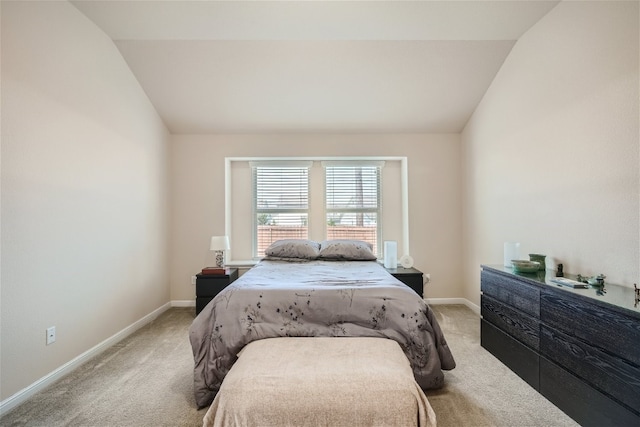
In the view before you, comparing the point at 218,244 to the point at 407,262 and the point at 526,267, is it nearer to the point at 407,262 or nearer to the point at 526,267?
the point at 407,262

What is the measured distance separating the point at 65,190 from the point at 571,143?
384 centimetres

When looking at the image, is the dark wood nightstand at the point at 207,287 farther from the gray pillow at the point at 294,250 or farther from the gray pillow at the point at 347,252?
the gray pillow at the point at 347,252

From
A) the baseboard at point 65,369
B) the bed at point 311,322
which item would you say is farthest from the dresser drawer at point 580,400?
the baseboard at point 65,369

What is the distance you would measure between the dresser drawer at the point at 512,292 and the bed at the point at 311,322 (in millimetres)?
646

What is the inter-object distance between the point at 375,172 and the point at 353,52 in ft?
5.75

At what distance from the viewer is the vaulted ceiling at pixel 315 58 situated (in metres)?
2.46

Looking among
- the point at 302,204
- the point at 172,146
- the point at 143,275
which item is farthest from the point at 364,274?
the point at 172,146

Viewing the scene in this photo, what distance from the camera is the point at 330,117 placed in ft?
12.2

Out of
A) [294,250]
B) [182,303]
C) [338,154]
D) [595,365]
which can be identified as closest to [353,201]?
[338,154]

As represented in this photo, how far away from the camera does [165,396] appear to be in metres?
1.94

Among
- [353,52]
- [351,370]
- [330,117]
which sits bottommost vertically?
[351,370]

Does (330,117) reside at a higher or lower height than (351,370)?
higher

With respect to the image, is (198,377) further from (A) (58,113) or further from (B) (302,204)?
(B) (302,204)

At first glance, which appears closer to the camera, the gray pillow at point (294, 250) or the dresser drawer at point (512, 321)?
the dresser drawer at point (512, 321)
